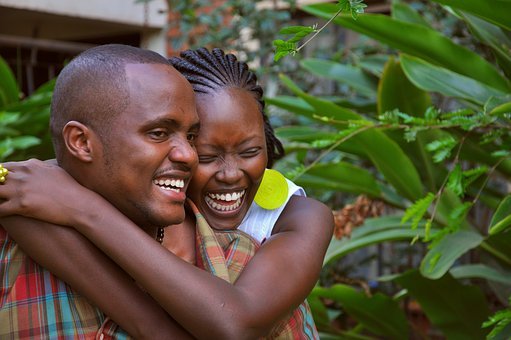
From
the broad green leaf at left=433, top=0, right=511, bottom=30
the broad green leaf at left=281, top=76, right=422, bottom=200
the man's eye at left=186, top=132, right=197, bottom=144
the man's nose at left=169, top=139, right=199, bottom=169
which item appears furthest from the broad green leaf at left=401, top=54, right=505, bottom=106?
the man's nose at left=169, top=139, right=199, bottom=169

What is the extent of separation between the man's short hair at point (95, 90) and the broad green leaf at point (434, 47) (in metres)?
1.57

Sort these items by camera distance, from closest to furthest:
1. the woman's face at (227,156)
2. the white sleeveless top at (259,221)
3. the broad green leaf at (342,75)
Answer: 1. the woman's face at (227,156)
2. the white sleeveless top at (259,221)
3. the broad green leaf at (342,75)

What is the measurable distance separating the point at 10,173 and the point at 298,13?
15.9 ft

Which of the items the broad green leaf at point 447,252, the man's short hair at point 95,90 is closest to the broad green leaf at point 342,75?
the broad green leaf at point 447,252

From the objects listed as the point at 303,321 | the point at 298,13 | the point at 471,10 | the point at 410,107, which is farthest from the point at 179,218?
the point at 298,13

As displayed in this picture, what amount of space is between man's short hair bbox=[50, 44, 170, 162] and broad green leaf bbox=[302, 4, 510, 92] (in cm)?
157

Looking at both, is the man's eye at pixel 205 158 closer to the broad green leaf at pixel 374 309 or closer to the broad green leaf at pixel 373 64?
the broad green leaf at pixel 374 309

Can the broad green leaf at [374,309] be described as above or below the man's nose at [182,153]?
below

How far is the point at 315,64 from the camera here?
13.5 feet

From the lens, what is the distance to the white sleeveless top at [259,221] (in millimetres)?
2014

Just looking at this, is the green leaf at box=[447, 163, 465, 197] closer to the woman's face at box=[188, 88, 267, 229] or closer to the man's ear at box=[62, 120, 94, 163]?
the woman's face at box=[188, 88, 267, 229]

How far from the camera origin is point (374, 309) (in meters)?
3.65

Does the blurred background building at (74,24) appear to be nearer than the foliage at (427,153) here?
No

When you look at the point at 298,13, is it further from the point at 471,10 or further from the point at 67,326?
the point at 67,326
